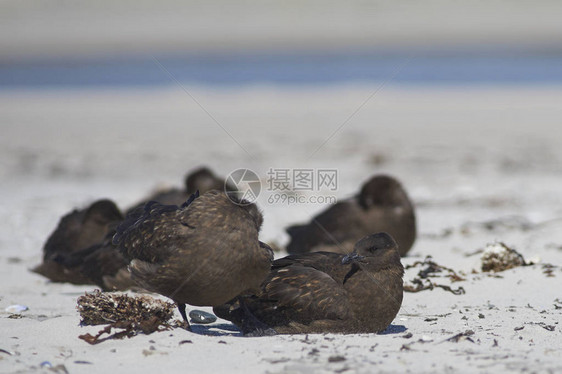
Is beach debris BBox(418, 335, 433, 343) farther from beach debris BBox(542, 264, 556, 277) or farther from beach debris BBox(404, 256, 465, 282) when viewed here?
beach debris BBox(542, 264, 556, 277)

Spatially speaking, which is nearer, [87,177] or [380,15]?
[87,177]

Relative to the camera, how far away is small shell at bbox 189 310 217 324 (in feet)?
20.7

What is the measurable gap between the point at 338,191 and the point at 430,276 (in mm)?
5451

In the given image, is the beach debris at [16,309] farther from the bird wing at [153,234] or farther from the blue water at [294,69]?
the blue water at [294,69]

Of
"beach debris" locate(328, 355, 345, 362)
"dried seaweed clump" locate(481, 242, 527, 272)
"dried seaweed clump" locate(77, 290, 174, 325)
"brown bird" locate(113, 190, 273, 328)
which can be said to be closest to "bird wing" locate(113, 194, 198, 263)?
"brown bird" locate(113, 190, 273, 328)

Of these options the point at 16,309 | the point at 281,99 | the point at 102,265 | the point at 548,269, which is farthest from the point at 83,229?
the point at 281,99

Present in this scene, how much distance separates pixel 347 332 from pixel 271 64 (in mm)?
30662

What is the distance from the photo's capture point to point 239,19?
4534 centimetres

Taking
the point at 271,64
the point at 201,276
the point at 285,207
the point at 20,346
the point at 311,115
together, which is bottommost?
the point at 20,346

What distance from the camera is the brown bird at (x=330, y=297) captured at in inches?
221

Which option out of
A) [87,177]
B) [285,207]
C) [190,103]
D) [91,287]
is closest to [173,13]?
[190,103]

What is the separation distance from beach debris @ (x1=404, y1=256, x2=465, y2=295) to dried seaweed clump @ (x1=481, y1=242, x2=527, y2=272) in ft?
1.02

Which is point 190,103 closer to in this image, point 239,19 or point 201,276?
point 201,276

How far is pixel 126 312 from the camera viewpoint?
5.45 metres
